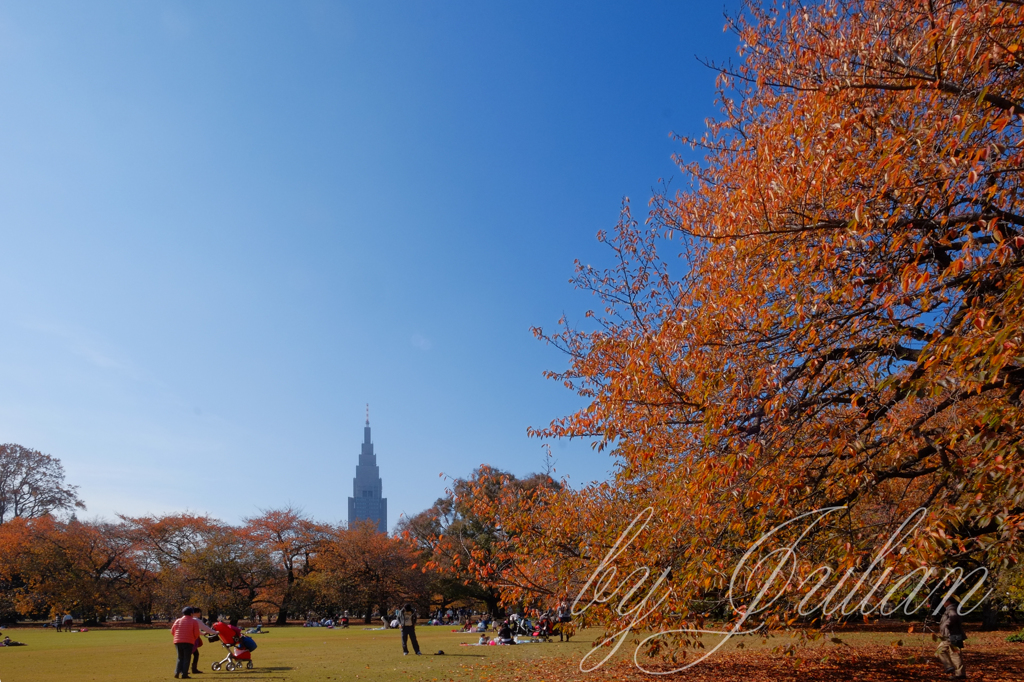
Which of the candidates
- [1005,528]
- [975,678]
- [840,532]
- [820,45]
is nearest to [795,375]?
[840,532]

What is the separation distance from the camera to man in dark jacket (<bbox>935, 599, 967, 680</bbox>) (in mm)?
11641

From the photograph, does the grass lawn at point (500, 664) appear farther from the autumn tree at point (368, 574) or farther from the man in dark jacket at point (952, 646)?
the autumn tree at point (368, 574)

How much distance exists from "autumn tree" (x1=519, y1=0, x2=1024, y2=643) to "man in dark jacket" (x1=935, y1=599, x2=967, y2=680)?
188 inches

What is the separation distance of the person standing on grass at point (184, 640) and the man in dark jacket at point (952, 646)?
565 inches

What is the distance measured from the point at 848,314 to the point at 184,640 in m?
14.2

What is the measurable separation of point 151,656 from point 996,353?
23.1m

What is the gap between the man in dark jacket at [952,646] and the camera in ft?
38.2

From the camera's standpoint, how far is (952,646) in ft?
38.3

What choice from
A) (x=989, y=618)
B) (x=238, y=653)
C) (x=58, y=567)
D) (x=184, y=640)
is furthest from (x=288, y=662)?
(x=58, y=567)

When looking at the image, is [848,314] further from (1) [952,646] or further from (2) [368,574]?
(2) [368,574]

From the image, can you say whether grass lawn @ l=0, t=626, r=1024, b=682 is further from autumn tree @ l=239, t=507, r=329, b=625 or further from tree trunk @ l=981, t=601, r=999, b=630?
autumn tree @ l=239, t=507, r=329, b=625

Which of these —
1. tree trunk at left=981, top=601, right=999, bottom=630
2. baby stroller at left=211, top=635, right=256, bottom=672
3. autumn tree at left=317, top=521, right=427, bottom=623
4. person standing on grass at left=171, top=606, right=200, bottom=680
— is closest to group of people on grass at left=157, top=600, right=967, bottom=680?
person standing on grass at left=171, top=606, right=200, bottom=680

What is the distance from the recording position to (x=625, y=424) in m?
7.96

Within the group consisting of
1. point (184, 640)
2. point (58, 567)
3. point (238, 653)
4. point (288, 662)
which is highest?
point (58, 567)
